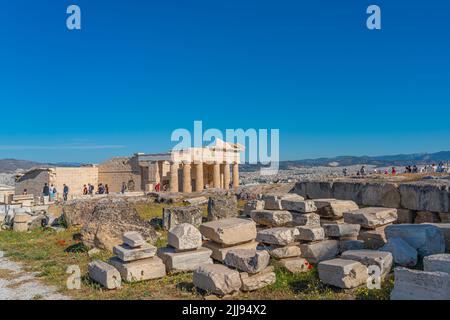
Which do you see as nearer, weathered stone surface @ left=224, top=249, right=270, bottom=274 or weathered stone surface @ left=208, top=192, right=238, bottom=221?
weathered stone surface @ left=224, top=249, right=270, bottom=274

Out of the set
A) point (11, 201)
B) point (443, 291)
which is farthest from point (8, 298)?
point (11, 201)

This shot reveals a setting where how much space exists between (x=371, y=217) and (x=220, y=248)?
3.37 metres

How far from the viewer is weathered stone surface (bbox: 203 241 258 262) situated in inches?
320

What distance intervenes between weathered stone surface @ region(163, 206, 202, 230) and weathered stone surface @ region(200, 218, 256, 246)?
458 centimetres

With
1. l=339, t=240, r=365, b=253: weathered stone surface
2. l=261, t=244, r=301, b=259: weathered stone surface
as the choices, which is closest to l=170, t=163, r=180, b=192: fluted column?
l=261, t=244, r=301, b=259: weathered stone surface

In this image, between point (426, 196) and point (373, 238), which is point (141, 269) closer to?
point (373, 238)

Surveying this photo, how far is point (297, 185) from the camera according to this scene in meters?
14.1

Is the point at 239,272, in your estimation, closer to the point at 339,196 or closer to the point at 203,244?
the point at 203,244

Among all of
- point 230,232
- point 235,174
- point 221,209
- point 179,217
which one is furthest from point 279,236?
point 235,174

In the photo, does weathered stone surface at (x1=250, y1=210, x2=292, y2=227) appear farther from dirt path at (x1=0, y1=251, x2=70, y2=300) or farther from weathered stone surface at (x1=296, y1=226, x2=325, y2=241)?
dirt path at (x1=0, y1=251, x2=70, y2=300)

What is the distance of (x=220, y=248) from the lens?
8.34 meters

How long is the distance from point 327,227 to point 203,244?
266 centimetres
